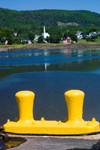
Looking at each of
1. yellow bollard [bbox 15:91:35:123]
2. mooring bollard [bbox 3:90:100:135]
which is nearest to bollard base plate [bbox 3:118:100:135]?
mooring bollard [bbox 3:90:100:135]

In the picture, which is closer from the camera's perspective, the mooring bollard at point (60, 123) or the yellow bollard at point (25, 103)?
the mooring bollard at point (60, 123)

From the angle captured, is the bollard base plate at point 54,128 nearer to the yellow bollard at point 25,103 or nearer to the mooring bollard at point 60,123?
the mooring bollard at point 60,123

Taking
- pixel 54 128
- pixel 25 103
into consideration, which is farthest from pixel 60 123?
pixel 25 103

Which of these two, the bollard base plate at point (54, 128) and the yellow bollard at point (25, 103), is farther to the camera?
the yellow bollard at point (25, 103)

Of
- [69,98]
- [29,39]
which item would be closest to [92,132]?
[69,98]

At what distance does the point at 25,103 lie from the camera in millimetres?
10758

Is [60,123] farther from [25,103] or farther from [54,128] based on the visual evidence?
[25,103]

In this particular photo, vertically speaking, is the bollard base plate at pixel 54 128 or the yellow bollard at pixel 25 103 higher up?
the yellow bollard at pixel 25 103

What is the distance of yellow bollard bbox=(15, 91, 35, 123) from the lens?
10617 millimetres

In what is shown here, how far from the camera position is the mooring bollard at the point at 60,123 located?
33.3 feet

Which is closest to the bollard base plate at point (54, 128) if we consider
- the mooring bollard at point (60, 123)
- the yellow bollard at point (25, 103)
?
the mooring bollard at point (60, 123)

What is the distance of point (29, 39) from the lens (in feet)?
588

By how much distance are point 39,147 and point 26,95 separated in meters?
1.89

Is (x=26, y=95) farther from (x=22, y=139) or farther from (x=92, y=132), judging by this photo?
(x=92, y=132)
